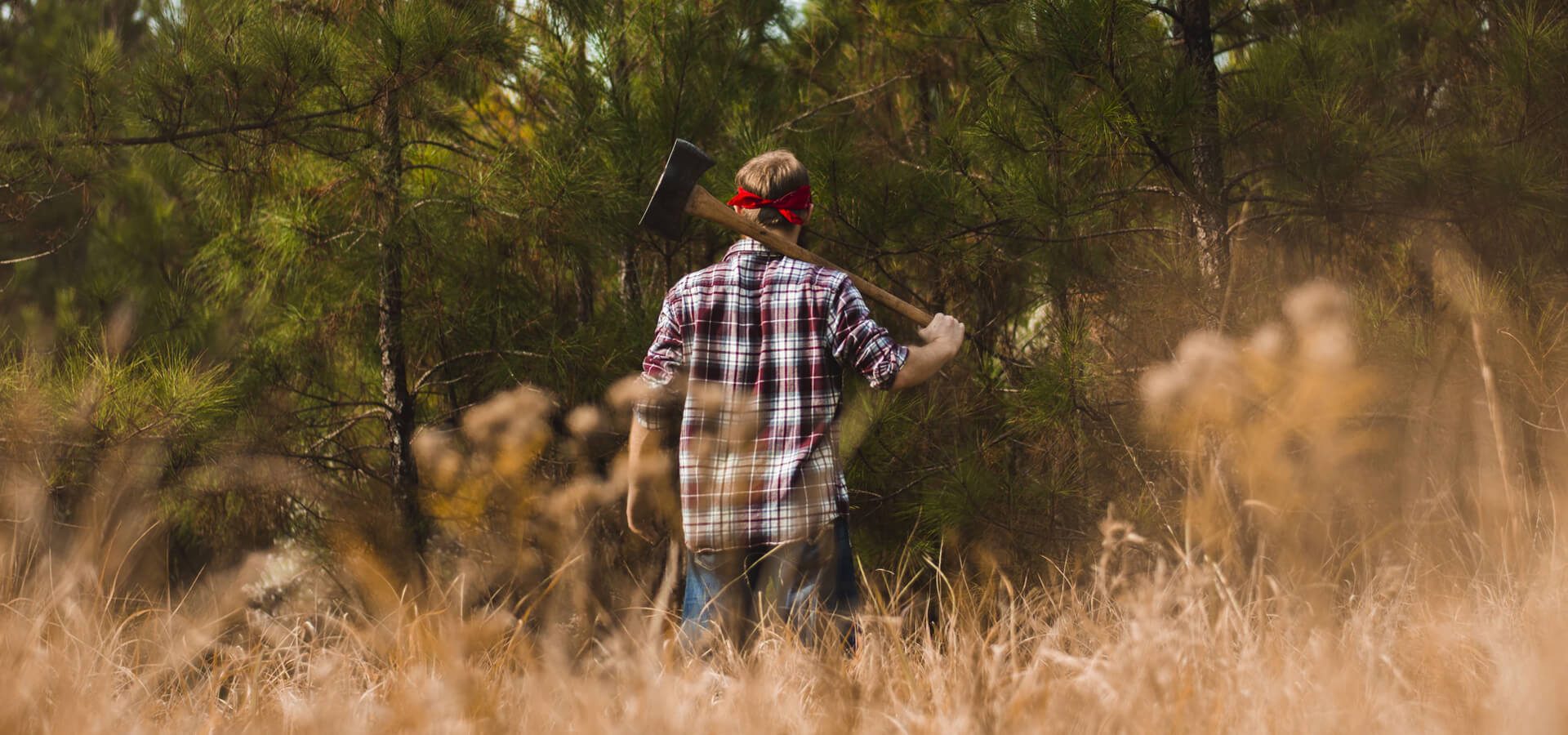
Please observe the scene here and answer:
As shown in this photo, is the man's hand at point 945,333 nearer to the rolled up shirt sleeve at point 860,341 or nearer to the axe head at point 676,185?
the rolled up shirt sleeve at point 860,341

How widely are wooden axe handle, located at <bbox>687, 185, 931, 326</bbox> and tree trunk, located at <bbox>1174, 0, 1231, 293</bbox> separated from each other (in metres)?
1.04

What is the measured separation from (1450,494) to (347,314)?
3.39 meters

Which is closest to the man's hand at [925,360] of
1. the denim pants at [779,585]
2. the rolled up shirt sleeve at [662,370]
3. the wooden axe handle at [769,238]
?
the wooden axe handle at [769,238]

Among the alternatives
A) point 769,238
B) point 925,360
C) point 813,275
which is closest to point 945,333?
point 925,360

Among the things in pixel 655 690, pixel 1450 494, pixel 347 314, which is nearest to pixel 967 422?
pixel 1450 494

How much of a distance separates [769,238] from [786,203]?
0.08m

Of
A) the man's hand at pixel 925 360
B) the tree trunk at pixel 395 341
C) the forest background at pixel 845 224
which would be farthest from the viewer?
the tree trunk at pixel 395 341

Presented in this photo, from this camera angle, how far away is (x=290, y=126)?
3.38 meters

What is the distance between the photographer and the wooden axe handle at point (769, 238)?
7.62ft

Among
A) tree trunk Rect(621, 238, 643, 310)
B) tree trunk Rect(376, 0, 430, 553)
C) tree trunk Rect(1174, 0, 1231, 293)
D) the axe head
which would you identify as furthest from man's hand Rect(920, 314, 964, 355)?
tree trunk Rect(376, 0, 430, 553)

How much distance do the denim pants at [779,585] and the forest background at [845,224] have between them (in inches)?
16.3

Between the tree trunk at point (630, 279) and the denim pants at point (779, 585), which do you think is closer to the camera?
the denim pants at point (779, 585)

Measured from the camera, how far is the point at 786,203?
2.34 m

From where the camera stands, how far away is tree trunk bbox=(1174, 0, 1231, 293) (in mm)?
3031
